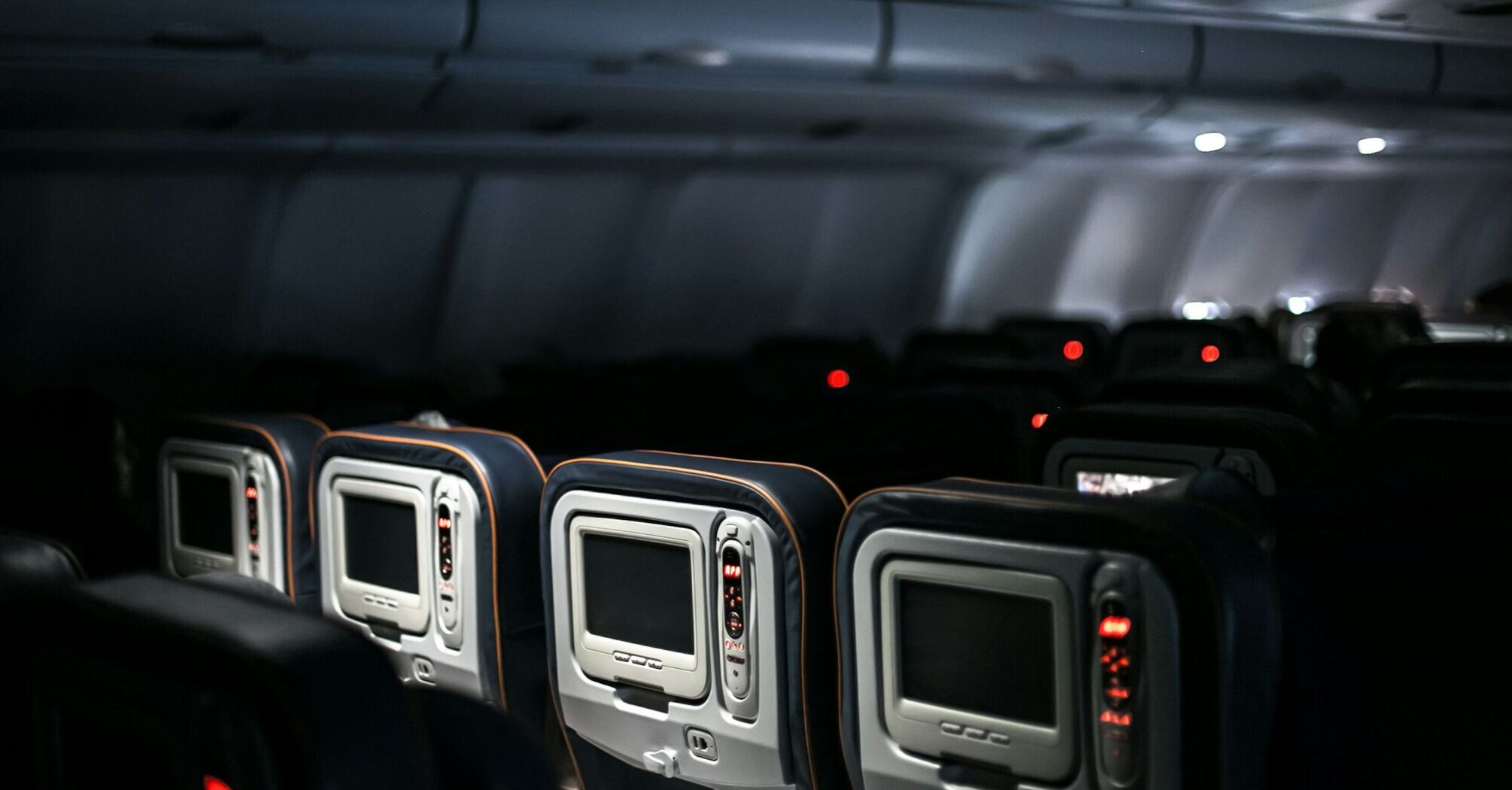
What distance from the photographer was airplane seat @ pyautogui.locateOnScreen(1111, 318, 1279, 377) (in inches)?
288

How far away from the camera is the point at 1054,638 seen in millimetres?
2150

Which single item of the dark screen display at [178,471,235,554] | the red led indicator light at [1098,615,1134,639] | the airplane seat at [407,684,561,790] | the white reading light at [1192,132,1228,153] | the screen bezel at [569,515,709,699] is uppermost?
the airplane seat at [407,684,561,790]

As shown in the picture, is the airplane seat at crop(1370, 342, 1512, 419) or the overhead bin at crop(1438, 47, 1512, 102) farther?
the overhead bin at crop(1438, 47, 1512, 102)

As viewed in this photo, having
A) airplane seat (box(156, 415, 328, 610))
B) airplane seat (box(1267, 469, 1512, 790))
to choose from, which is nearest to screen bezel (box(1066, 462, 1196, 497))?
airplane seat (box(1267, 469, 1512, 790))

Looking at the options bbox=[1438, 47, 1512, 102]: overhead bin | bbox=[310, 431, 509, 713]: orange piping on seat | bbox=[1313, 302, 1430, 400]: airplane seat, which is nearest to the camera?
bbox=[310, 431, 509, 713]: orange piping on seat

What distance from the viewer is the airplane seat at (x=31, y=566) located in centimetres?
134

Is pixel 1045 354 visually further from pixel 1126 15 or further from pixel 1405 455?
pixel 1405 455

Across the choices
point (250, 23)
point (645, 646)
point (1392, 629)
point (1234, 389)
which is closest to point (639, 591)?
point (645, 646)

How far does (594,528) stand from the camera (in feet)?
9.71

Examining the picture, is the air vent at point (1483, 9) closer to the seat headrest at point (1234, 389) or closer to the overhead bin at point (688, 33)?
the overhead bin at point (688, 33)

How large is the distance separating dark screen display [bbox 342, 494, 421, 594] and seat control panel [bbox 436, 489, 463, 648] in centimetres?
Result: 8

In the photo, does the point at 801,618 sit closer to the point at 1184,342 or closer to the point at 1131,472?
the point at 1131,472

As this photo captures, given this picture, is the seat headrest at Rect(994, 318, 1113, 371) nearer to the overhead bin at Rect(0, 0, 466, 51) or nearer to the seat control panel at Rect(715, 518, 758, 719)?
the overhead bin at Rect(0, 0, 466, 51)

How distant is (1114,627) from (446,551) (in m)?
1.74
